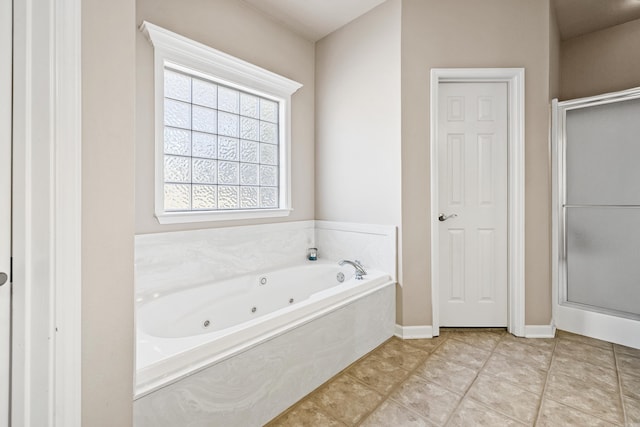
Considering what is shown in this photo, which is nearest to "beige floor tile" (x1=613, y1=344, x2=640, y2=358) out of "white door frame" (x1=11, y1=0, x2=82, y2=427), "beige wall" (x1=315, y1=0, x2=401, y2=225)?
"beige wall" (x1=315, y1=0, x2=401, y2=225)

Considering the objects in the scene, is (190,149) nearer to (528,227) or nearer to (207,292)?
(207,292)

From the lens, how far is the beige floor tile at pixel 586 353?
6.56ft

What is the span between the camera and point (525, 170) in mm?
2348

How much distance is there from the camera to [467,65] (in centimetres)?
237

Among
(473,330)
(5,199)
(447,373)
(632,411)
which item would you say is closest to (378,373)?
(447,373)

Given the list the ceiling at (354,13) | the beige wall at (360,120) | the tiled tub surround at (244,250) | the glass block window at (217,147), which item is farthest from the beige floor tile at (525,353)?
the ceiling at (354,13)

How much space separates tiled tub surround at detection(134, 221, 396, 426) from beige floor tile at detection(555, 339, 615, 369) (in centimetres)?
120

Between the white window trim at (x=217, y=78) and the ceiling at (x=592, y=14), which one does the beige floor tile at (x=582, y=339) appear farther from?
the ceiling at (x=592, y=14)

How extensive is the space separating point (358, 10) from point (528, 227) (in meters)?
2.28

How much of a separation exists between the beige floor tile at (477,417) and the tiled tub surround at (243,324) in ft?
2.22

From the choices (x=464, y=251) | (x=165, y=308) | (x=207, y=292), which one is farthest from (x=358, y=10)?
(x=165, y=308)

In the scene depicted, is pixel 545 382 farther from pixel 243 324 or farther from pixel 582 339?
pixel 243 324

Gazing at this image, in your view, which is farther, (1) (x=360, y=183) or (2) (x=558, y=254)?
(1) (x=360, y=183)

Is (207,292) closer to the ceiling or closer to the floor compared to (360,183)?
closer to the floor
